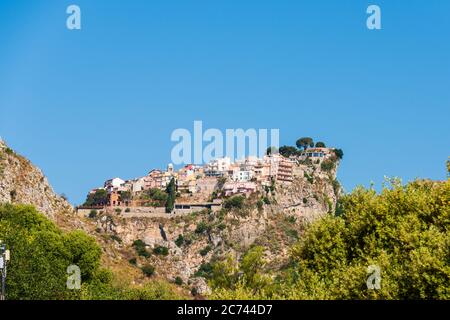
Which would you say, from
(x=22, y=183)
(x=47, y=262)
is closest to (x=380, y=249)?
(x=47, y=262)

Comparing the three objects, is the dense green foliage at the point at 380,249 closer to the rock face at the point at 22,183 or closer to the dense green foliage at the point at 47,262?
the dense green foliage at the point at 47,262

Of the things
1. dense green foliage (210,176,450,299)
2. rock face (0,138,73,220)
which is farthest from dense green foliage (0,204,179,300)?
rock face (0,138,73,220)

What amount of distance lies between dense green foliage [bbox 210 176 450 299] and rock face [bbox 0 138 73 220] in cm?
7484

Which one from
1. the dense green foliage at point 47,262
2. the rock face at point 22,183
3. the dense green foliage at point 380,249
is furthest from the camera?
the rock face at point 22,183

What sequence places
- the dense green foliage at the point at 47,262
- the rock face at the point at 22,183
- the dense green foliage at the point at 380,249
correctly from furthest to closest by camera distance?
the rock face at the point at 22,183
the dense green foliage at the point at 47,262
the dense green foliage at the point at 380,249

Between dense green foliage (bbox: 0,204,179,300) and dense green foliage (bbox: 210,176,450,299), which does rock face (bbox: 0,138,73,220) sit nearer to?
dense green foliage (bbox: 0,204,179,300)

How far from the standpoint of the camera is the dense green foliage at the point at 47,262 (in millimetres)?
76062

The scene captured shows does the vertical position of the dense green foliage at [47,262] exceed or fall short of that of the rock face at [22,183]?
it falls short

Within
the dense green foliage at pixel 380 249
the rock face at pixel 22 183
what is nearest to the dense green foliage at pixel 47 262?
A: the dense green foliage at pixel 380 249

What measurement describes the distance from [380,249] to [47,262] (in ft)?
118

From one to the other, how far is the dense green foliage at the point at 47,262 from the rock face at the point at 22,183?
2394 cm

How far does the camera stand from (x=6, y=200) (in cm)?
13300
